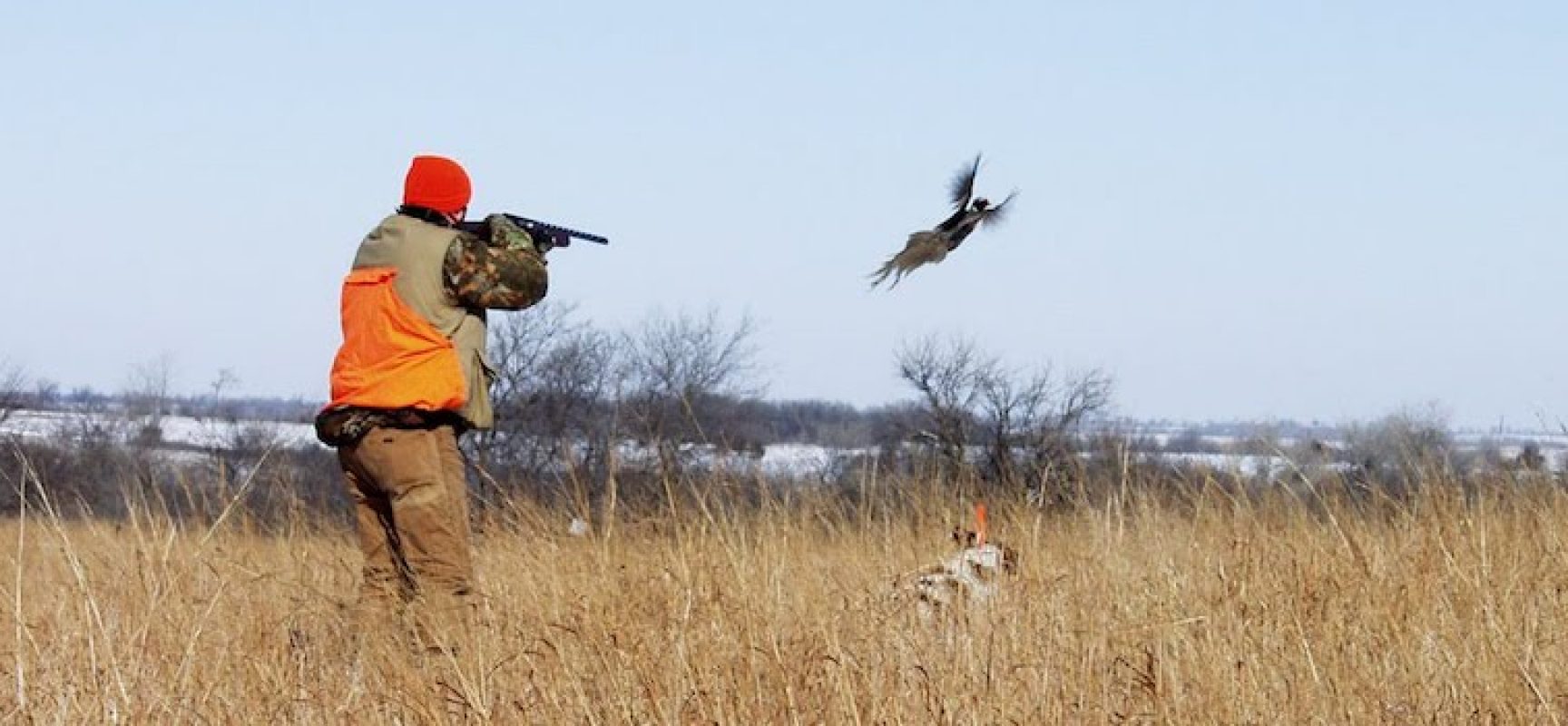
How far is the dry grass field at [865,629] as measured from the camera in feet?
13.1

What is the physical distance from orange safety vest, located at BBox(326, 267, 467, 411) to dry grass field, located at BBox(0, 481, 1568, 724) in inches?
25.6

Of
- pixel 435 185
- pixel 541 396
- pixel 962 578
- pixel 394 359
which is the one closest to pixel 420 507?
pixel 394 359

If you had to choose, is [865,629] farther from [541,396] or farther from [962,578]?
[541,396]

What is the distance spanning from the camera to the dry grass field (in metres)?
4.01

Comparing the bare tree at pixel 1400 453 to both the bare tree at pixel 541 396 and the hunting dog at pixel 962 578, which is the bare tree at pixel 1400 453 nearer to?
the hunting dog at pixel 962 578

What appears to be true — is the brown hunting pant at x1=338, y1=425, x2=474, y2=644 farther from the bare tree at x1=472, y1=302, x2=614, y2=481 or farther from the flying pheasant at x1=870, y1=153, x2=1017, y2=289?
the bare tree at x1=472, y1=302, x2=614, y2=481

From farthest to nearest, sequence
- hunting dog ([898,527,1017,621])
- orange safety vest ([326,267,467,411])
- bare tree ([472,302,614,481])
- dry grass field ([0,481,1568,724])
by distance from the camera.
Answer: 1. bare tree ([472,302,614,481])
2. orange safety vest ([326,267,467,411])
3. hunting dog ([898,527,1017,621])
4. dry grass field ([0,481,1568,724])

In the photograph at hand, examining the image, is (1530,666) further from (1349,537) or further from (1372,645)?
(1349,537)

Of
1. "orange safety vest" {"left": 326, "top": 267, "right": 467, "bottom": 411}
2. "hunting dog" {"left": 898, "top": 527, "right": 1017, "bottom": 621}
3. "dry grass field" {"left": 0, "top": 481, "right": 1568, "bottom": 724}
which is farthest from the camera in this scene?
"orange safety vest" {"left": 326, "top": 267, "right": 467, "bottom": 411}

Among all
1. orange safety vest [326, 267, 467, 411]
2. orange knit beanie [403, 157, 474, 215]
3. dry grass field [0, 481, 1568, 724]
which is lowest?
dry grass field [0, 481, 1568, 724]

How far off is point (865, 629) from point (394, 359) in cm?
190

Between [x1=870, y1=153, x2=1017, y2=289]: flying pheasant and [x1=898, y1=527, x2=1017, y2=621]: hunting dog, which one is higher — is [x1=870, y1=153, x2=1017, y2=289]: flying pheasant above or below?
above

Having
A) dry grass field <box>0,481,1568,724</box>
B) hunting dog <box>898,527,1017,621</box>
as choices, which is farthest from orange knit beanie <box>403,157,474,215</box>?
hunting dog <box>898,527,1017,621</box>

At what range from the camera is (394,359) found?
18.8ft
